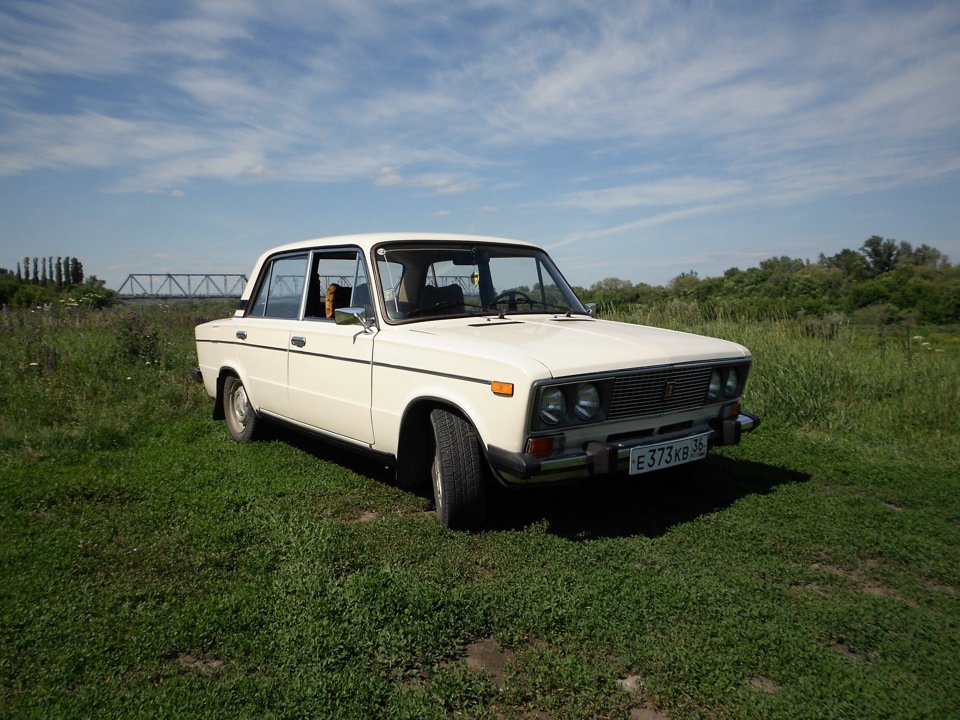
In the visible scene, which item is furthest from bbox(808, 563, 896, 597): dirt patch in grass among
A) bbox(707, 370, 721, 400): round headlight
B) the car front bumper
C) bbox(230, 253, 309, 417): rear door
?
bbox(230, 253, 309, 417): rear door

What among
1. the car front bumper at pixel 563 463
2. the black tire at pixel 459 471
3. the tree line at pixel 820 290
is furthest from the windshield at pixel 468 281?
the tree line at pixel 820 290

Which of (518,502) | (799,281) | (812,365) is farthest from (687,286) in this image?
(518,502)

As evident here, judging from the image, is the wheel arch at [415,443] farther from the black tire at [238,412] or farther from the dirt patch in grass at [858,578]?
the black tire at [238,412]

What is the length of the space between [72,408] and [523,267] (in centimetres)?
524

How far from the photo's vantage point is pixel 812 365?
775 cm

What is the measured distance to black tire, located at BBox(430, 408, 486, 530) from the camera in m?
3.80

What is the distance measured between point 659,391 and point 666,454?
37 cm

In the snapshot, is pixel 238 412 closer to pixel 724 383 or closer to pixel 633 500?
pixel 633 500

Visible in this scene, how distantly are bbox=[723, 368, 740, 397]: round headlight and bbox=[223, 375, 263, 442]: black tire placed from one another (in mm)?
4054

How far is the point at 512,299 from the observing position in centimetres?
511

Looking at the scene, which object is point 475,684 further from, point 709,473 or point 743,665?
point 709,473

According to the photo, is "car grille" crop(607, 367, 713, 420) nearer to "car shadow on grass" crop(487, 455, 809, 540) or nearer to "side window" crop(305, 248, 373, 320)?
"car shadow on grass" crop(487, 455, 809, 540)

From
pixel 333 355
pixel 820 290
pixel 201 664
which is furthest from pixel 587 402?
pixel 820 290

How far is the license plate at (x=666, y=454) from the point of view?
12.4 feet
